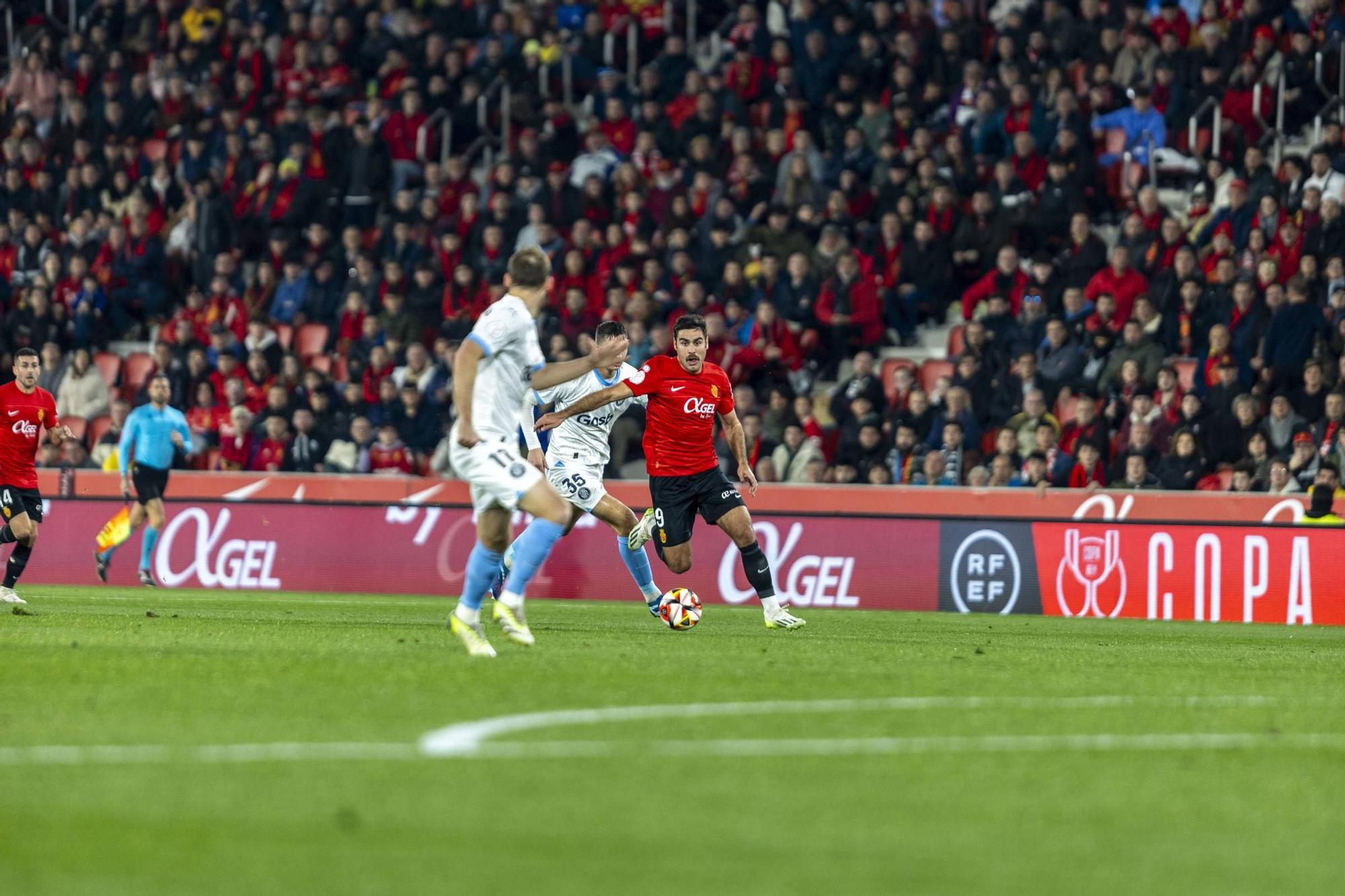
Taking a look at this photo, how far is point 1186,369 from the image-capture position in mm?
20891

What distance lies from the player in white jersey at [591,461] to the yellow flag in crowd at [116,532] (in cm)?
760

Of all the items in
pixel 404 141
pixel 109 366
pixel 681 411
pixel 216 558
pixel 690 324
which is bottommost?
pixel 216 558

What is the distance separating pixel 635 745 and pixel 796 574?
Answer: 13695mm

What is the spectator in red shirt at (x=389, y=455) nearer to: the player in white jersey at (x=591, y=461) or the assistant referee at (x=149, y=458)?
the assistant referee at (x=149, y=458)

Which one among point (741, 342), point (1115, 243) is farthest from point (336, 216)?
point (1115, 243)

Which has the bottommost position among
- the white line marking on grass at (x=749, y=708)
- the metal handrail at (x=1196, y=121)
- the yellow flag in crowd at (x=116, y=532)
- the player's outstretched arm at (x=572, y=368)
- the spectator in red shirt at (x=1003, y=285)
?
the yellow flag in crowd at (x=116, y=532)

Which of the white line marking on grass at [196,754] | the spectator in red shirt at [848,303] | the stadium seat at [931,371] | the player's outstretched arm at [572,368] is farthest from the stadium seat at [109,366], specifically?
the white line marking on grass at [196,754]

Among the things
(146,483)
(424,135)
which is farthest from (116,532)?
(424,135)

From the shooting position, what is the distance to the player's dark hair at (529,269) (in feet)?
33.4

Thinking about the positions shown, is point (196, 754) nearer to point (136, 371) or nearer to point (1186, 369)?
point (1186, 369)

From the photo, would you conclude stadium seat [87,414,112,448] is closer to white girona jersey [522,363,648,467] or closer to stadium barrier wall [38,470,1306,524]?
stadium barrier wall [38,470,1306,524]

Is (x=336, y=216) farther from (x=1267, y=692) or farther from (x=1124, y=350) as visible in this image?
(x=1267, y=692)

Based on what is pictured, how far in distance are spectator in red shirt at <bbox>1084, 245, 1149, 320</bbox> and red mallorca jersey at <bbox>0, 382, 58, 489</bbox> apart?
10.9 metres

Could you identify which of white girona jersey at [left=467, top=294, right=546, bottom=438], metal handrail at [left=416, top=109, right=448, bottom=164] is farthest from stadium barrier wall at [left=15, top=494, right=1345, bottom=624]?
white girona jersey at [left=467, top=294, right=546, bottom=438]
